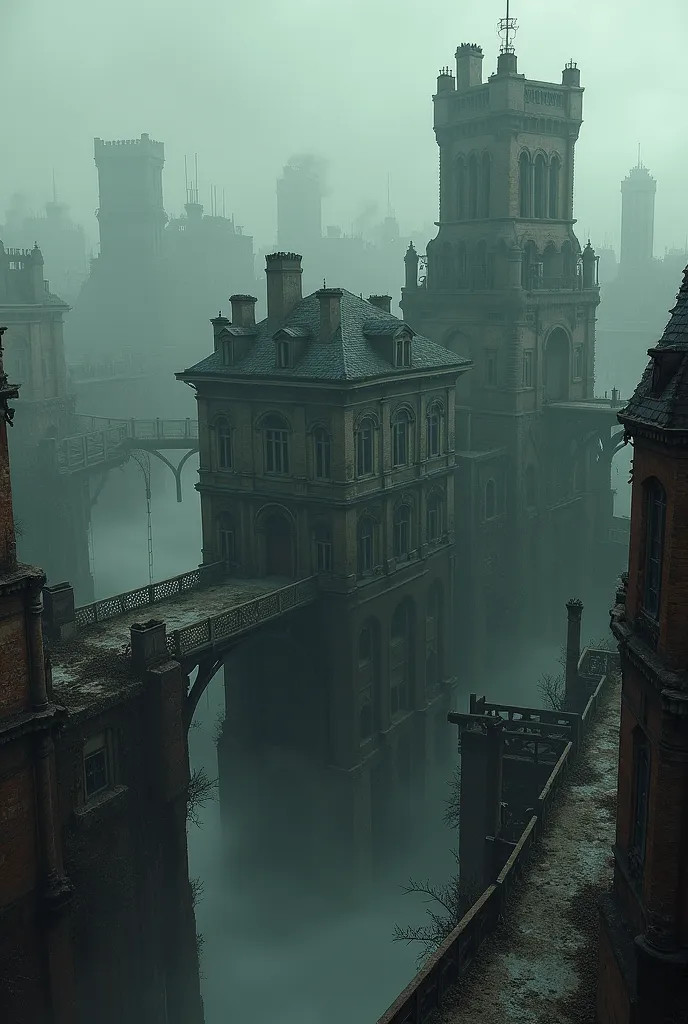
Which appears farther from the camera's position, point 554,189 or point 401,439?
point 554,189

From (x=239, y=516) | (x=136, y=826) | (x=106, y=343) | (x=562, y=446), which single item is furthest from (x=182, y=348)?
(x=136, y=826)

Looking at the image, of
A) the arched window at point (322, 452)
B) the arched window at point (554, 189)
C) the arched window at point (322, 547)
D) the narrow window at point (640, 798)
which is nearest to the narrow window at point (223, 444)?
the arched window at point (322, 452)

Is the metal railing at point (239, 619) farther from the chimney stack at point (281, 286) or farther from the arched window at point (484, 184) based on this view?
the arched window at point (484, 184)

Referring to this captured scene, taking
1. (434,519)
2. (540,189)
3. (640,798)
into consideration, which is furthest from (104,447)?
(640,798)

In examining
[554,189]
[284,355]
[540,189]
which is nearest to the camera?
[284,355]

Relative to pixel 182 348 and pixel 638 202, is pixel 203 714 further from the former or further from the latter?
pixel 638 202

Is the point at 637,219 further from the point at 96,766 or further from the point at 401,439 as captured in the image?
the point at 96,766
